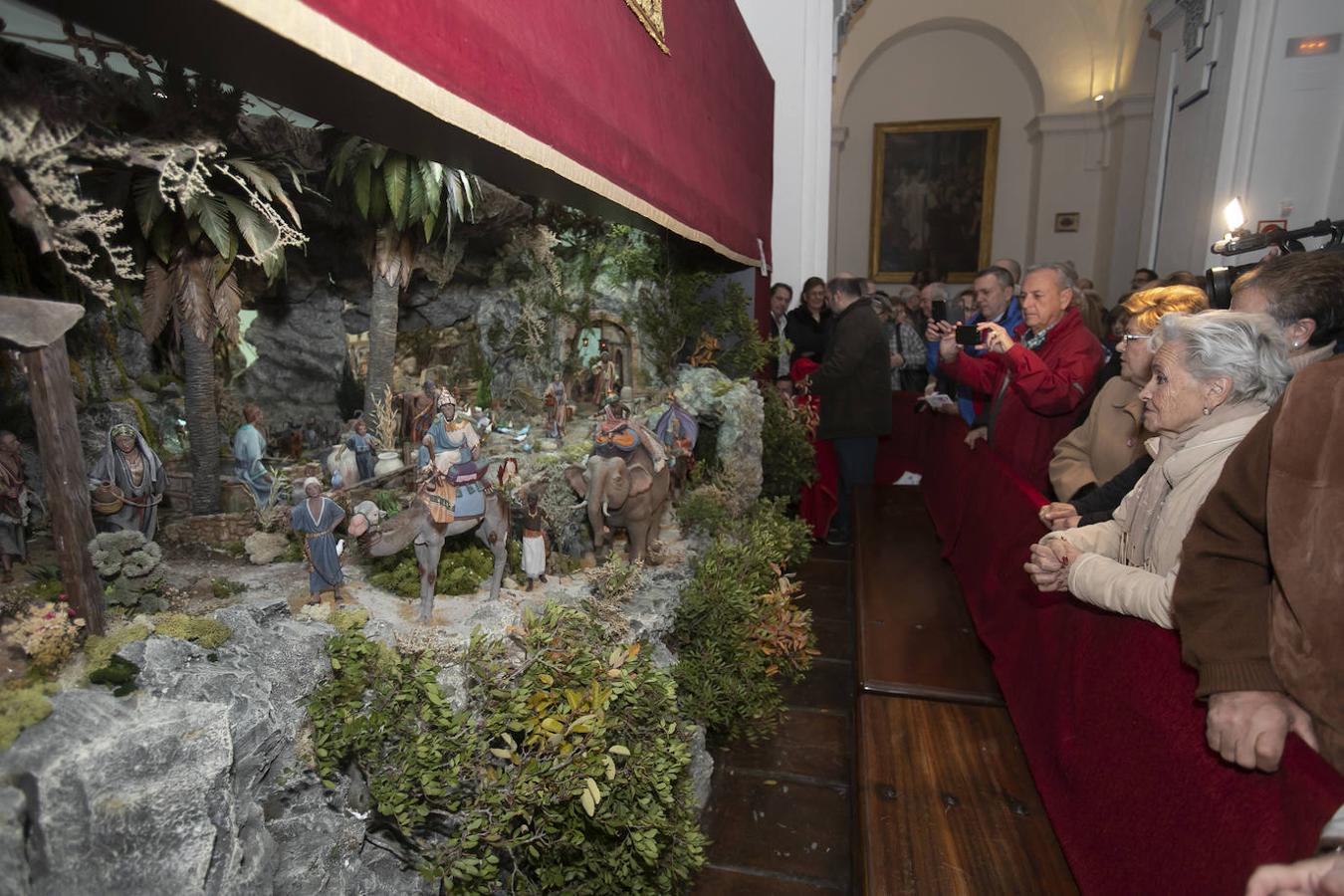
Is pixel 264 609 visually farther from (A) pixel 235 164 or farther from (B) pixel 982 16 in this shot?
(B) pixel 982 16

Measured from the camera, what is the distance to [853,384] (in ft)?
20.7

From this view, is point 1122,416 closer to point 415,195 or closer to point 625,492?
point 625,492

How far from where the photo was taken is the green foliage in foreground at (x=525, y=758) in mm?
2225

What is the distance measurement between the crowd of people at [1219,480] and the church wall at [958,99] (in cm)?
1111

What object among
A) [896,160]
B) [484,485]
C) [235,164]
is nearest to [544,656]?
[484,485]

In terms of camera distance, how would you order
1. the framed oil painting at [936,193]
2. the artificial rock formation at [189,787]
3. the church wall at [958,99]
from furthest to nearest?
the framed oil painting at [936,193] → the church wall at [958,99] → the artificial rock formation at [189,787]

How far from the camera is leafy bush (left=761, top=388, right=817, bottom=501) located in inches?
261

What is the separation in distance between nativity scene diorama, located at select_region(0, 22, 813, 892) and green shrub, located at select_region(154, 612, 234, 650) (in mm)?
16

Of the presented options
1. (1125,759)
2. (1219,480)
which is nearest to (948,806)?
(1125,759)

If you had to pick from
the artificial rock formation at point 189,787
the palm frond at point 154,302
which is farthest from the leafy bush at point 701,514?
the palm frond at point 154,302

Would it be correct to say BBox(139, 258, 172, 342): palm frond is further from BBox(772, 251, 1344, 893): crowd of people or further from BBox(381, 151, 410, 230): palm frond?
BBox(772, 251, 1344, 893): crowd of people

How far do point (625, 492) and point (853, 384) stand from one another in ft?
10.5

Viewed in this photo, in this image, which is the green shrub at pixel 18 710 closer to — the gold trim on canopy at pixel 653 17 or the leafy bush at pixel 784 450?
the gold trim on canopy at pixel 653 17

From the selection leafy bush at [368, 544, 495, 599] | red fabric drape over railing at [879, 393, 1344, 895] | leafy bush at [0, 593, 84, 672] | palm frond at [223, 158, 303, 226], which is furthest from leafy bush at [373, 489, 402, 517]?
red fabric drape over railing at [879, 393, 1344, 895]
